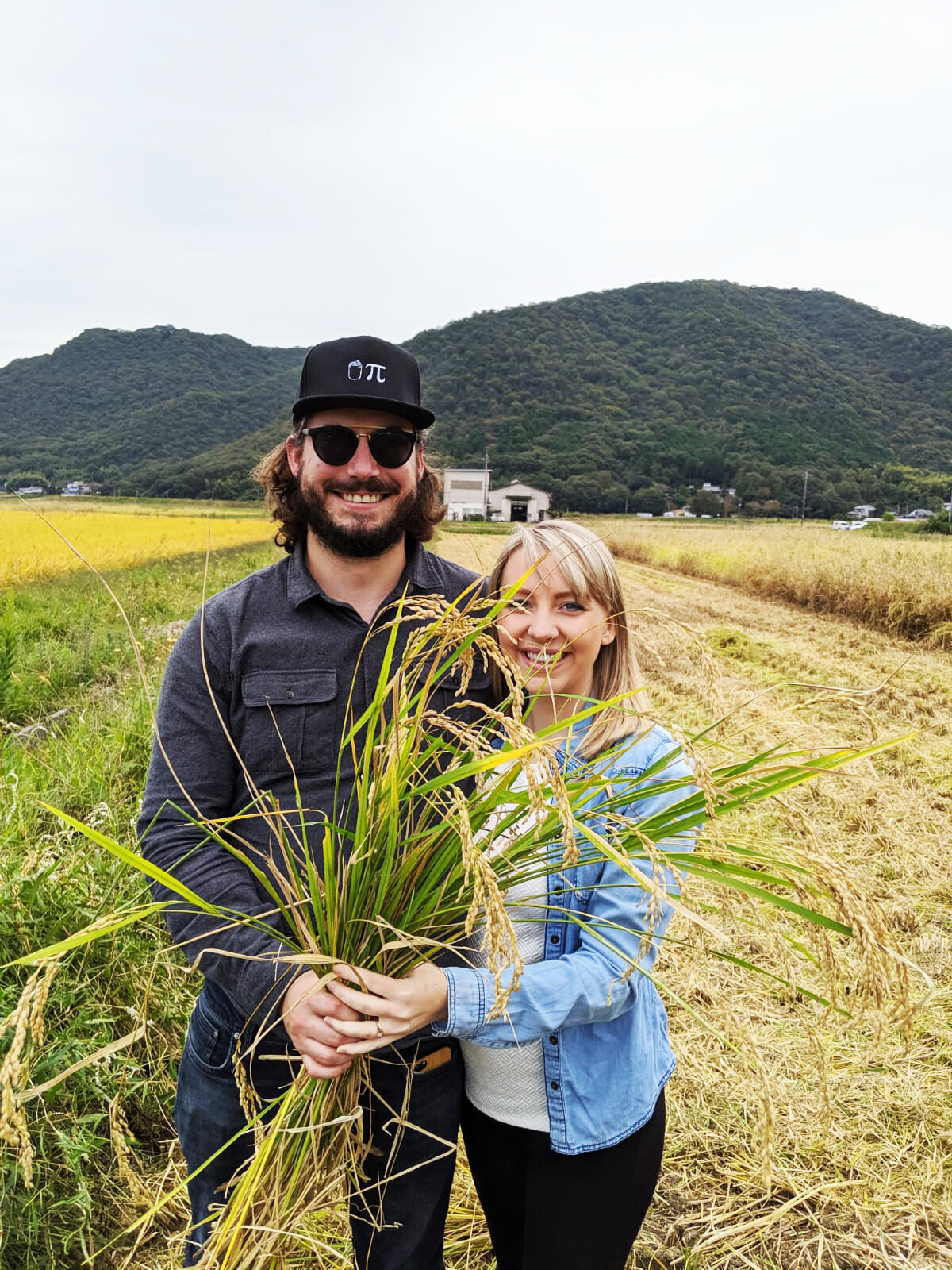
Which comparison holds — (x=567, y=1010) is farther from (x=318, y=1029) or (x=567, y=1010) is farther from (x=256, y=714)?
(x=256, y=714)

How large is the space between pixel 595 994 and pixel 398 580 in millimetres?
1096

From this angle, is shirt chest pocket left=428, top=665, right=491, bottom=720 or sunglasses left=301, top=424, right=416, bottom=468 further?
sunglasses left=301, top=424, right=416, bottom=468

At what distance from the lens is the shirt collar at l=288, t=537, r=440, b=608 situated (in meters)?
1.80

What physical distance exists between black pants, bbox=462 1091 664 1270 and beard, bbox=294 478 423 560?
4.17 ft

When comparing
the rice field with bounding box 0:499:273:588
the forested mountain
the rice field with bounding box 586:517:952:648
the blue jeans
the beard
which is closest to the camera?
the blue jeans

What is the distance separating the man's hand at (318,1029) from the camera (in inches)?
46.1

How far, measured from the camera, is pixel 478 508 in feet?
175

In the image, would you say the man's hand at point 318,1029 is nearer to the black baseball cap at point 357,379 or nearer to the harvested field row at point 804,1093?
the harvested field row at point 804,1093

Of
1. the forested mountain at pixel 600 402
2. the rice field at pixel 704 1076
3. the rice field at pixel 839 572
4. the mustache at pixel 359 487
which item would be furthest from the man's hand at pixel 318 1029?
the forested mountain at pixel 600 402

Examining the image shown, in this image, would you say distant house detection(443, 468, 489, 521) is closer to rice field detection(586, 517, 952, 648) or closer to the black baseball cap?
rice field detection(586, 517, 952, 648)

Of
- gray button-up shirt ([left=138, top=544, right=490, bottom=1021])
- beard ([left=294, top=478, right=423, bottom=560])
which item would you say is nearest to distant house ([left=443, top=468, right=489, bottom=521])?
beard ([left=294, top=478, right=423, bottom=560])

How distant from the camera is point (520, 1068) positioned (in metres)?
1.44

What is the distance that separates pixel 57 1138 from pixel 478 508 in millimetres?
52513

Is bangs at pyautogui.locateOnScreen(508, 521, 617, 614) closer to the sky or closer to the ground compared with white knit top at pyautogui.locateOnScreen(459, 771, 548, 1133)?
closer to the sky
